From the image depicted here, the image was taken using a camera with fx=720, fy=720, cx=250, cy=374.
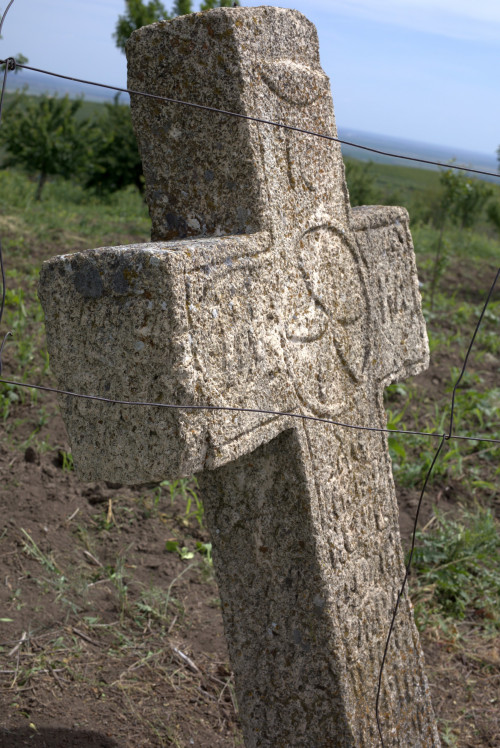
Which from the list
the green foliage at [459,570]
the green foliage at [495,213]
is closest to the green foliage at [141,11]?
the green foliage at [495,213]

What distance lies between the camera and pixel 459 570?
328 cm

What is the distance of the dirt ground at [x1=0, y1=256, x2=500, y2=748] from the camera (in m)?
2.26

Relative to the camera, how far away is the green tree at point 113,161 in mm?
20250

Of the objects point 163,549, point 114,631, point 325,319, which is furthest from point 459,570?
point 325,319

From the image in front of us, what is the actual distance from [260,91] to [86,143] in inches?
761

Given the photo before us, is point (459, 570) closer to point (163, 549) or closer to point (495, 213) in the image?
point (163, 549)

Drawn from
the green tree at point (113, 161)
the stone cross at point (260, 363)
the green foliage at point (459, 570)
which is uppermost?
the green tree at point (113, 161)

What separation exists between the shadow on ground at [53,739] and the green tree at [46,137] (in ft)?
57.7

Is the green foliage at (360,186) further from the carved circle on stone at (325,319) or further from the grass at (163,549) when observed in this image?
the carved circle on stone at (325,319)

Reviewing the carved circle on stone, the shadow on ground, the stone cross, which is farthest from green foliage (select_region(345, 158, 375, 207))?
the shadow on ground

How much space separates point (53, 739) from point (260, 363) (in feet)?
4.31

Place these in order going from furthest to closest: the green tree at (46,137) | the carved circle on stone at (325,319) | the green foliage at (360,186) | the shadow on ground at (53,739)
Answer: the green tree at (46,137)
the green foliage at (360,186)
the shadow on ground at (53,739)
the carved circle on stone at (325,319)

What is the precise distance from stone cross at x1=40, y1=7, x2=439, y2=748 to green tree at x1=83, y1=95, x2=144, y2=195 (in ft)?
62.2

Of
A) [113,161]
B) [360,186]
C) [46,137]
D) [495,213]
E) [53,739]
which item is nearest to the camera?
[53,739]
